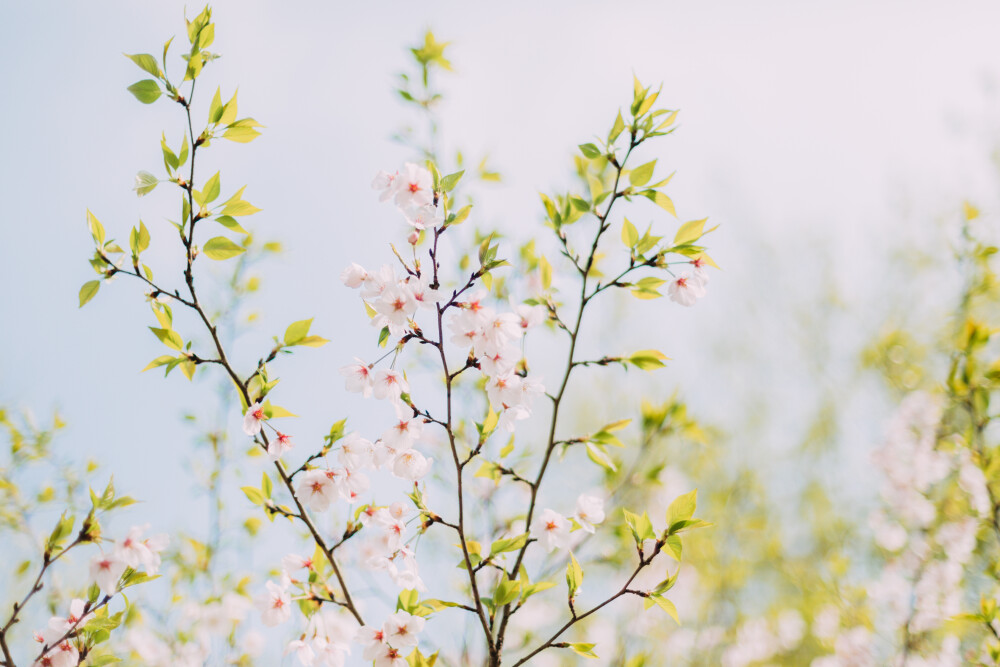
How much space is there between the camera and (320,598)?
119 centimetres

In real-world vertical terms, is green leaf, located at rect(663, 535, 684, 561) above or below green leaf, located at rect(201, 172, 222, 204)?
below

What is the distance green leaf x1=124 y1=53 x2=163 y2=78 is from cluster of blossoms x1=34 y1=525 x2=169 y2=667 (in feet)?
2.92

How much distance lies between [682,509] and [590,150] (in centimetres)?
77

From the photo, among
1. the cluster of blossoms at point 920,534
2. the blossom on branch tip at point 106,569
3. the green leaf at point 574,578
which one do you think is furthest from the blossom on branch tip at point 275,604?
the cluster of blossoms at point 920,534

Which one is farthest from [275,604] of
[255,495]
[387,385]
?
[387,385]

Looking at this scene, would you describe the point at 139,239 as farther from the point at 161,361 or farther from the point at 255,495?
the point at 255,495

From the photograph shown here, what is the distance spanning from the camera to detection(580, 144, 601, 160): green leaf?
126 centimetres

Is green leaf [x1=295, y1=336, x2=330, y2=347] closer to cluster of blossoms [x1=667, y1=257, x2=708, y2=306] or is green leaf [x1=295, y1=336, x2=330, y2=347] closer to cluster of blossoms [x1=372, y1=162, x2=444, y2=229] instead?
cluster of blossoms [x1=372, y1=162, x2=444, y2=229]

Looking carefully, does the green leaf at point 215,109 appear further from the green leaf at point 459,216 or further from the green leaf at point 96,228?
the green leaf at point 459,216

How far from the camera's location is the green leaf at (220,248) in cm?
113

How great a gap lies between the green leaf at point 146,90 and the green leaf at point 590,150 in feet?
2.79

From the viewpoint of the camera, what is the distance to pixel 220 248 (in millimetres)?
1132

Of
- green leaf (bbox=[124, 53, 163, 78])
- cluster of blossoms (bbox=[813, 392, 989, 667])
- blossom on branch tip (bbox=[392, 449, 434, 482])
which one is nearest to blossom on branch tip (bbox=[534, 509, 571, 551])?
blossom on branch tip (bbox=[392, 449, 434, 482])

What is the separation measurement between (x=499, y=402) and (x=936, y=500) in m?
2.70
